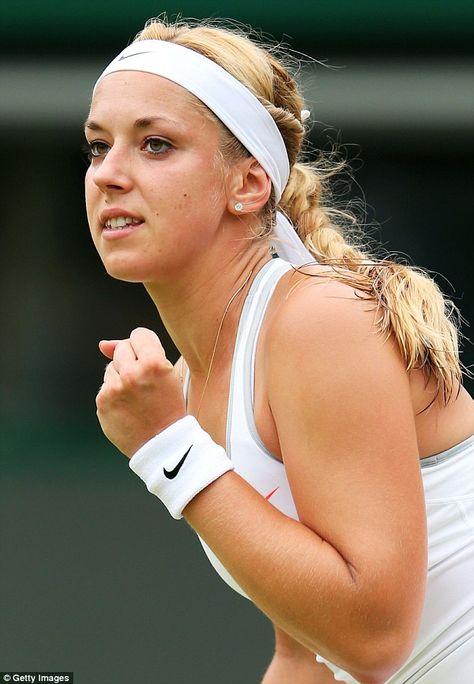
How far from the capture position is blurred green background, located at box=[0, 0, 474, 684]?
3.91m

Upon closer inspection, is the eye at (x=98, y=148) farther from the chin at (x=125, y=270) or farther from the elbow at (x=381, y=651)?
the elbow at (x=381, y=651)

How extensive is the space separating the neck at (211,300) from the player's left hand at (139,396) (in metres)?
0.24

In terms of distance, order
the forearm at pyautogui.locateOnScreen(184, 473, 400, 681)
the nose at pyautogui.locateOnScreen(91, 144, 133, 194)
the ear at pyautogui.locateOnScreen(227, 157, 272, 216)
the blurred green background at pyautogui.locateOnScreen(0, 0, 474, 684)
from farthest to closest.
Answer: the blurred green background at pyautogui.locateOnScreen(0, 0, 474, 684)
the ear at pyautogui.locateOnScreen(227, 157, 272, 216)
the nose at pyautogui.locateOnScreen(91, 144, 133, 194)
the forearm at pyautogui.locateOnScreen(184, 473, 400, 681)

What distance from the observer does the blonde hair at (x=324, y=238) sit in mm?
1407

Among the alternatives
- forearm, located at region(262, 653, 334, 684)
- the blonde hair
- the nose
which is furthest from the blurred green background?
the nose

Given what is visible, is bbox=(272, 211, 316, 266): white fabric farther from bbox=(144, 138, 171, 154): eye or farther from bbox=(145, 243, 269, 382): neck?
bbox=(144, 138, 171, 154): eye

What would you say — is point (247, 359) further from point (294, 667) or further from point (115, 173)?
point (294, 667)

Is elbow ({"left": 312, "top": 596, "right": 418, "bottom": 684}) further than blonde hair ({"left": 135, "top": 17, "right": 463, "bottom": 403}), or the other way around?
blonde hair ({"left": 135, "top": 17, "right": 463, "bottom": 403})

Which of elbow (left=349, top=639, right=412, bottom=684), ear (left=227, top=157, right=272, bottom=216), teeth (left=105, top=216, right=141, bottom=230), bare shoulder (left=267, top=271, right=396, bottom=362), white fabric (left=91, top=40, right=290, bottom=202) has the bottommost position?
elbow (left=349, top=639, right=412, bottom=684)

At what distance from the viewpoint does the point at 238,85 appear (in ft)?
5.47

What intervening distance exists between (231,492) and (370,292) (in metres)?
0.34

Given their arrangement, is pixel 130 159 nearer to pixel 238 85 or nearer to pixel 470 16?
pixel 238 85

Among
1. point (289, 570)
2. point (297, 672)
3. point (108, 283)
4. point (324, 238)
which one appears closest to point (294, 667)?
point (297, 672)

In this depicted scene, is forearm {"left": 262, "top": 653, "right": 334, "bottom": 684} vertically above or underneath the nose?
underneath
